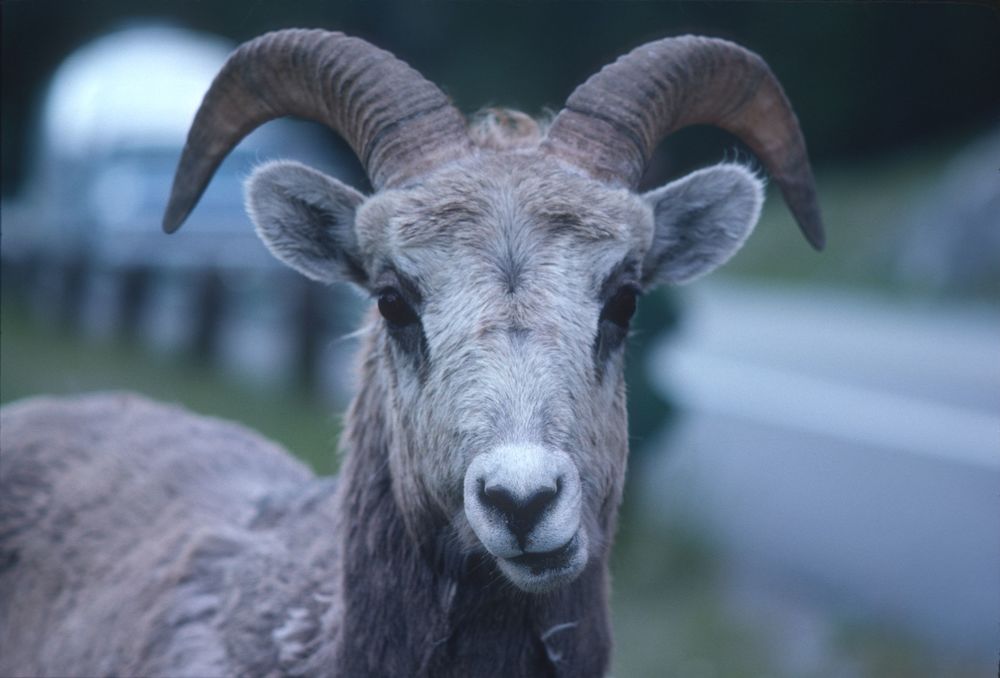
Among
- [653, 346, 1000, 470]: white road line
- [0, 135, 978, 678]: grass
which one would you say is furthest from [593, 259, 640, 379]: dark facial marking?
[653, 346, 1000, 470]: white road line

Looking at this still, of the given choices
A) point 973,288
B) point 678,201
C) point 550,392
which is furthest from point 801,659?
point 973,288

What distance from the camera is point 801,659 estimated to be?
711 centimetres

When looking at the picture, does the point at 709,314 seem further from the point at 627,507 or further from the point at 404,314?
the point at 404,314

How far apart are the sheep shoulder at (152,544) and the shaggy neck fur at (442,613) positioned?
268 millimetres

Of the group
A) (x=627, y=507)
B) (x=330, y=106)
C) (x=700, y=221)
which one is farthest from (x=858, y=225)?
(x=330, y=106)

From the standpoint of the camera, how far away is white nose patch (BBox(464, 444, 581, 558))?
9.32 feet

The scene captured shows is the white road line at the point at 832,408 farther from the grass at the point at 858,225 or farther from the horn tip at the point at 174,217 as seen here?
the horn tip at the point at 174,217

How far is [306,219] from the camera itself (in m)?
3.93

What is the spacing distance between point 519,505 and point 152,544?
2.21 meters

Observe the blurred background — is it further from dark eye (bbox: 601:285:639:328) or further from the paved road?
dark eye (bbox: 601:285:639:328)

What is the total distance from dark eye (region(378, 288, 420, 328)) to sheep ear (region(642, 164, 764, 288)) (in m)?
0.97

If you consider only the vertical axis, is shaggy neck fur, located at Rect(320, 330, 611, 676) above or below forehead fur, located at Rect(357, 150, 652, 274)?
below

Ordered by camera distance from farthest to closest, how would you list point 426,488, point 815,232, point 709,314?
point 709,314
point 815,232
point 426,488

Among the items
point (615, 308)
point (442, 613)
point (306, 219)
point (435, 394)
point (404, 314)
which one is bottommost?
point (442, 613)
